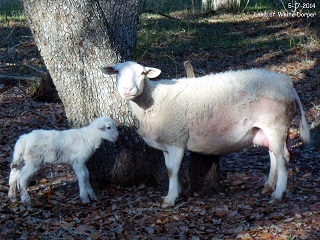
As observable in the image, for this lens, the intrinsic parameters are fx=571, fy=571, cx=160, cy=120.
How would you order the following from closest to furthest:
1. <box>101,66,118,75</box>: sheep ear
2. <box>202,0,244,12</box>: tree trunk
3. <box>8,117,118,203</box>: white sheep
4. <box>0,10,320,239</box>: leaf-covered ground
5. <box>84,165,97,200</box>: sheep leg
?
<box>0,10,320,239</box>: leaf-covered ground → <box>101,66,118,75</box>: sheep ear → <box>8,117,118,203</box>: white sheep → <box>84,165,97,200</box>: sheep leg → <box>202,0,244,12</box>: tree trunk

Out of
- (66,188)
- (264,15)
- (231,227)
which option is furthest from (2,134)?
(264,15)

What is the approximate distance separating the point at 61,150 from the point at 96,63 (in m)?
1.07

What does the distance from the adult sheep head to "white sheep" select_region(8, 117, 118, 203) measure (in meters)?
0.53

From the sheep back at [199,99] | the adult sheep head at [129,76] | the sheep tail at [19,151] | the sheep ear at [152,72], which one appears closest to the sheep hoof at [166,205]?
the sheep back at [199,99]

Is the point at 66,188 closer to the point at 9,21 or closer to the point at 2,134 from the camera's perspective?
the point at 2,134

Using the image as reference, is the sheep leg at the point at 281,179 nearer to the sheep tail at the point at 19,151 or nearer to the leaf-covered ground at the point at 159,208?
the leaf-covered ground at the point at 159,208

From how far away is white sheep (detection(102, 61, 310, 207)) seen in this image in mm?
6180

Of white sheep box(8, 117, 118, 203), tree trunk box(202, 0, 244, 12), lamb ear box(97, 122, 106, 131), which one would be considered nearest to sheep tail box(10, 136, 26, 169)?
white sheep box(8, 117, 118, 203)

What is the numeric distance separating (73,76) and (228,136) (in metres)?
1.92

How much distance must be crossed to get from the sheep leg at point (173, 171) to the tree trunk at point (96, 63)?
60 cm

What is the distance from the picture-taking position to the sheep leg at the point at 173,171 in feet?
20.5

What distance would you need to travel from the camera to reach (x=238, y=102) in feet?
20.3

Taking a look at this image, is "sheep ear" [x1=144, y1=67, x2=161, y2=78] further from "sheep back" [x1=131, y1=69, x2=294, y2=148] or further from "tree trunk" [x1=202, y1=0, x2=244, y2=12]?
"tree trunk" [x1=202, y1=0, x2=244, y2=12]

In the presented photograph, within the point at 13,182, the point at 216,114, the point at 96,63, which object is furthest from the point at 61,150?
the point at 216,114
